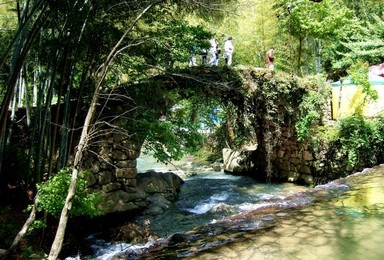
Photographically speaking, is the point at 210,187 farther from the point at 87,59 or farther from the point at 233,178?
the point at 87,59

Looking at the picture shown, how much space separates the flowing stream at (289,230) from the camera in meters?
3.43

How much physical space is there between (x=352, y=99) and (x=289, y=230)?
17.1 ft

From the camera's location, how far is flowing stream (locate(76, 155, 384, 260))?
11.3 feet

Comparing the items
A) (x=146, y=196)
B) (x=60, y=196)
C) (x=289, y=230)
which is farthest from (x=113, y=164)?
(x=289, y=230)

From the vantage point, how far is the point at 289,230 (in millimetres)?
3934

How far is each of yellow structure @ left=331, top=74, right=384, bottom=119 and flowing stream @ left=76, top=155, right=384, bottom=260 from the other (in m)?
1.99

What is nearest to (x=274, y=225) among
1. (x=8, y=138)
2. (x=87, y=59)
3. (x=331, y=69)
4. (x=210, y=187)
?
(x=87, y=59)

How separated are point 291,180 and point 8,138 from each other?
6875 mm

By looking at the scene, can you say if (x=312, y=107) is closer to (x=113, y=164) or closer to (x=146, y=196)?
(x=146, y=196)

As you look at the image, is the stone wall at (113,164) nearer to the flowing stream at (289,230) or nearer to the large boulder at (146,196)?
the large boulder at (146,196)

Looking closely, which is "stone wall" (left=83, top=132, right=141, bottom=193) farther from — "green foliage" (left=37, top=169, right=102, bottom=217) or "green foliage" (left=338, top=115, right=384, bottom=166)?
Result: "green foliage" (left=338, top=115, right=384, bottom=166)

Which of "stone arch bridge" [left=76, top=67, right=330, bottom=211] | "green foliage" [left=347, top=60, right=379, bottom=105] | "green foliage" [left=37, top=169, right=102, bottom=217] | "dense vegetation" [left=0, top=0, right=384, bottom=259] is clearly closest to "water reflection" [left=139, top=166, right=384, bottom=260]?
"green foliage" [left=37, top=169, right=102, bottom=217]

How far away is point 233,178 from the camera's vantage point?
399 inches

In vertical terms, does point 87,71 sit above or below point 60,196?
above
